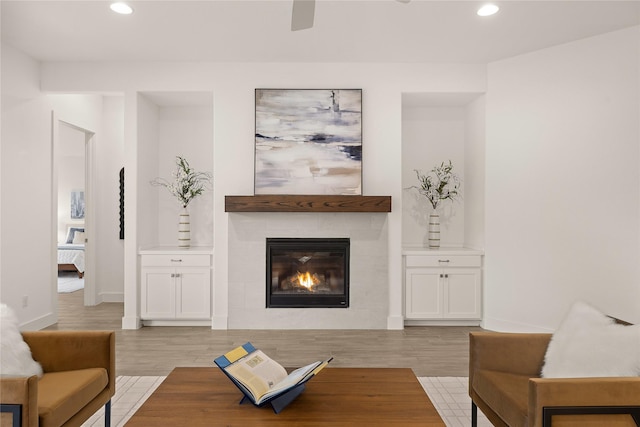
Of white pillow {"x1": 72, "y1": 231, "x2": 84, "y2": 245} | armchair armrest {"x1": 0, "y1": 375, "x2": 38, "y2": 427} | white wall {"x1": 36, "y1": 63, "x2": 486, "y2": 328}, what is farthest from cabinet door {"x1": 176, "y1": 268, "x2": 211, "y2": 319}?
white pillow {"x1": 72, "y1": 231, "x2": 84, "y2": 245}

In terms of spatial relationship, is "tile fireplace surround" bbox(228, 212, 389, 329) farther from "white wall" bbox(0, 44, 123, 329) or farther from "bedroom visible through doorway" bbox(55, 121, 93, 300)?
"bedroom visible through doorway" bbox(55, 121, 93, 300)

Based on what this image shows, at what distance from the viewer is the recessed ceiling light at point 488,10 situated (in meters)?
3.10

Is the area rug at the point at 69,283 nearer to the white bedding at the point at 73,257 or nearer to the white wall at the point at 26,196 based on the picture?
the white bedding at the point at 73,257

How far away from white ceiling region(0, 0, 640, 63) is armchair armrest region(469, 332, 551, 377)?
8.14ft

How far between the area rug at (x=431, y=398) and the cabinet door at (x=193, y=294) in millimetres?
1295

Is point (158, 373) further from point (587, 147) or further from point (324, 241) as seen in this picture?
point (587, 147)

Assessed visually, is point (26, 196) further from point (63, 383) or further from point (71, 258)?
point (71, 258)

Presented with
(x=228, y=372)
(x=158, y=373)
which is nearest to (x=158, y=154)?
(x=158, y=373)

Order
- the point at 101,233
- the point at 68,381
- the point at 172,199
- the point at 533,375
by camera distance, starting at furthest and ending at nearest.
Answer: the point at 101,233 → the point at 172,199 → the point at 533,375 → the point at 68,381

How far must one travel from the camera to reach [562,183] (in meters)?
3.83

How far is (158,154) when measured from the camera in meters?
4.90

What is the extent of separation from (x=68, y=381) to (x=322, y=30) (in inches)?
125

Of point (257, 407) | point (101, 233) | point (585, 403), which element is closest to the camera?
point (585, 403)

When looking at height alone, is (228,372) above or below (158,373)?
above
